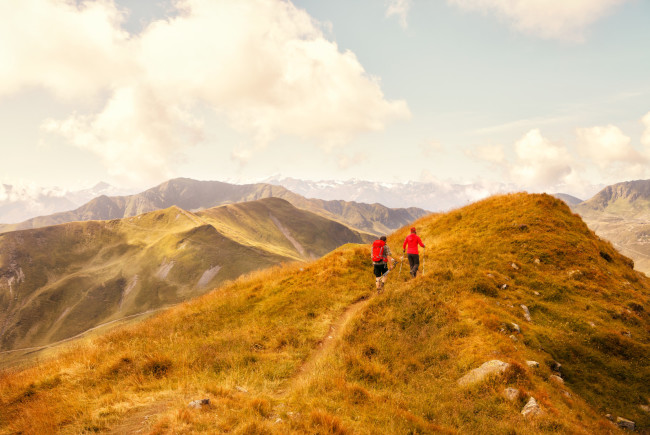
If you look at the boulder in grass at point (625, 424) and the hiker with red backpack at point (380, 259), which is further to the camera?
the hiker with red backpack at point (380, 259)

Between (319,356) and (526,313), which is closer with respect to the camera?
(319,356)

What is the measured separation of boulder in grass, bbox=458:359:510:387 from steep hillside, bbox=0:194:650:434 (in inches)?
5.0

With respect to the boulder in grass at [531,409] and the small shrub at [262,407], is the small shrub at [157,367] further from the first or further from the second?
the boulder in grass at [531,409]

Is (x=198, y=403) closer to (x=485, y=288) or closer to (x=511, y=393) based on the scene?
(x=511, y=393)

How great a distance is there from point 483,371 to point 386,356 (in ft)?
11.4

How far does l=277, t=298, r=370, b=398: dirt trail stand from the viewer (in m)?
10.1

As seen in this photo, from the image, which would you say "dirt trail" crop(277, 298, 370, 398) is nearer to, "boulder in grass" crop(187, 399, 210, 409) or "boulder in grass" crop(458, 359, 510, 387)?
"boulder in grass" crop(187, 399, 210, 409)

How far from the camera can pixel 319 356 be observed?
12.4 m

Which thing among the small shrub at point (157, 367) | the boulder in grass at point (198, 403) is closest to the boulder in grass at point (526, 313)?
the boulder in grass at point (198, 403)

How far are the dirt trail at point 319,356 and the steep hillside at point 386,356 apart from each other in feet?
0.28

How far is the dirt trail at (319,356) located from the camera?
1011 cm

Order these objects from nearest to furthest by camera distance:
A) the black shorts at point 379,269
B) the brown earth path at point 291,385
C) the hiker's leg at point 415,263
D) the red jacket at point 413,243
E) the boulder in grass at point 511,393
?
the brown earth path at point 291,385 < the boulder in grass at point 511,393 < the black shorts at point 379,269 < the red jacket at point 413,243 < the hiker's leg at point 415,263

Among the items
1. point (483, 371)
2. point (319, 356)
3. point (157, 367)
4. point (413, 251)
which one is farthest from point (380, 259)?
point (157, 367)

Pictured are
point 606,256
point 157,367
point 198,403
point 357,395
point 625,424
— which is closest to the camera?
point 198,403
